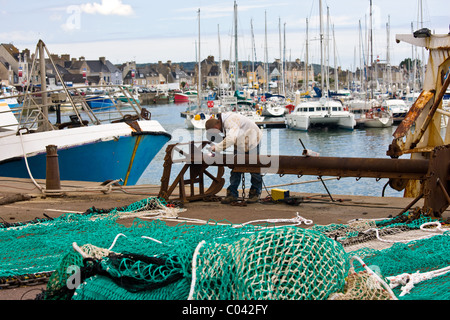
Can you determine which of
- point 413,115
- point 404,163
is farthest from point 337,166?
point 413,115

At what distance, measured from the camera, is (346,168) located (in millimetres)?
8328

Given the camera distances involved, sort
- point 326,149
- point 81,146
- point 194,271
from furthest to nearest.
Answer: point 326,149 → point 81,146 → point 194,271

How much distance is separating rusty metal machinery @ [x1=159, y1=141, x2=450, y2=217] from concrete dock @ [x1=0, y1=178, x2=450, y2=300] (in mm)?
557

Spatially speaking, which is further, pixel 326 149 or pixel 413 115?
pixel 326 149

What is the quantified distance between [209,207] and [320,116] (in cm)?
4434

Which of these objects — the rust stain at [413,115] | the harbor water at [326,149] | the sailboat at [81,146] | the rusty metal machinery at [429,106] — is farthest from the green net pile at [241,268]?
the harbor water at [326,149]

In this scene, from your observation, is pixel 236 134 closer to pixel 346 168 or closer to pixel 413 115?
pixel 346 168

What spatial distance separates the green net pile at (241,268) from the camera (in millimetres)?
3525

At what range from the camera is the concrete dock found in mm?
8062

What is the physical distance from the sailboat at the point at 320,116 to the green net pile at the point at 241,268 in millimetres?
46783

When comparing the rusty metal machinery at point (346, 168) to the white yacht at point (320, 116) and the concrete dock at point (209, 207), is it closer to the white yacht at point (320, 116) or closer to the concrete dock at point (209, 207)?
the concrete dock at point (209, 207)

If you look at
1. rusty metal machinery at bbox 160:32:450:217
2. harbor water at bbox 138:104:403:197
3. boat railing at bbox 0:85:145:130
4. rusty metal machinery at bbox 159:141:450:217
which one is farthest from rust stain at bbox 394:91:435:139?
harbor water at bbox 138:104:403:197
